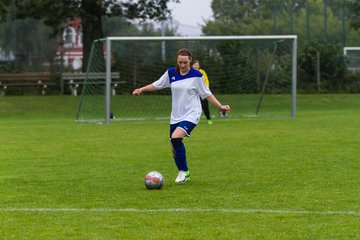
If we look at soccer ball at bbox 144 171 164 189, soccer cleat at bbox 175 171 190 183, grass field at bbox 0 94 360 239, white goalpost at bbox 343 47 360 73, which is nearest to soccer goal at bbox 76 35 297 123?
grass field at bbox 0 94 360 239

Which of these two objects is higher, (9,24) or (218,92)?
(9,24)

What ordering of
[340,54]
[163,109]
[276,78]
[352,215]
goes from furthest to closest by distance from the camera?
[340,54] < [276,78] < [163,109] < [352,215]

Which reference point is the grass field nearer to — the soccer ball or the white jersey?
the soccer ball

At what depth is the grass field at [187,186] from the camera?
26.0 feet

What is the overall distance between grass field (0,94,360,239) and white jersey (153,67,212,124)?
93 centimetres

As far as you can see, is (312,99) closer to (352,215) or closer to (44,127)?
(44,127)

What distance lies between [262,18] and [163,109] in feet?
79.5

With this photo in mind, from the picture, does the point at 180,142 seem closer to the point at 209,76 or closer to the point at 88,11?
the point at 209,76

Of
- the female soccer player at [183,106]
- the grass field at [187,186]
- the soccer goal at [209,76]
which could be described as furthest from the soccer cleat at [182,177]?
the soccer goal at [209,76]

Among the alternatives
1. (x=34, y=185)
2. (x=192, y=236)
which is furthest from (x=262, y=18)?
(x=192, y=236)

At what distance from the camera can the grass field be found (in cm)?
793

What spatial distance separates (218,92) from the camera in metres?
31.6

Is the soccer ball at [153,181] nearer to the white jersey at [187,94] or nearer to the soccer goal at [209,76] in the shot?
the white jersey at [187,94]

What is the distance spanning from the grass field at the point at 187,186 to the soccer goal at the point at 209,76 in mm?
8633
